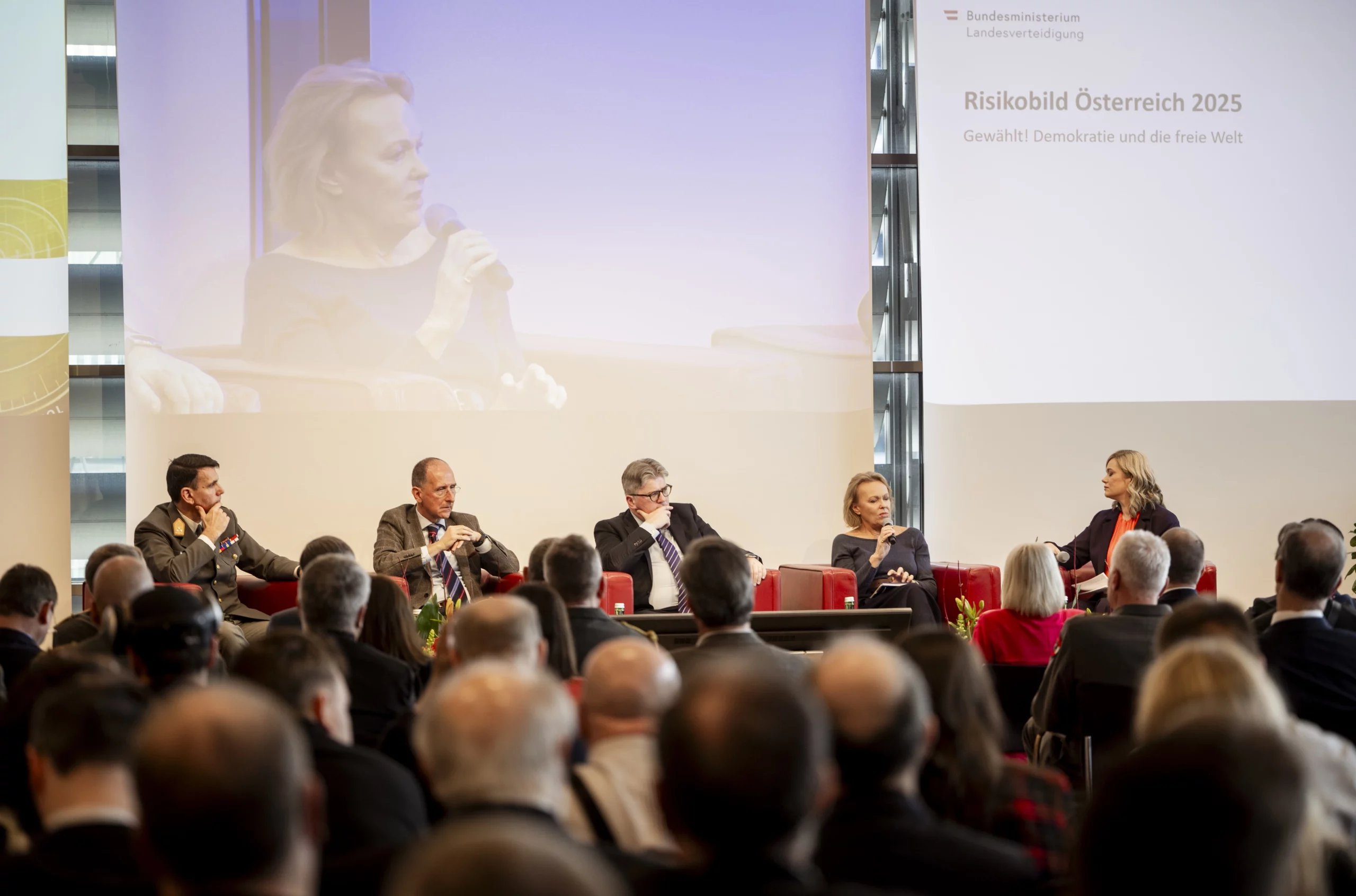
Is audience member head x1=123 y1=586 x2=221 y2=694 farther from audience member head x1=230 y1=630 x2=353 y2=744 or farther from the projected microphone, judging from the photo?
Result: the projected microphone

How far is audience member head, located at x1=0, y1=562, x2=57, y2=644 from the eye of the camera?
3.44 metres

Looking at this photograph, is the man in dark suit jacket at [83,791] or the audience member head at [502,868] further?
the man in dark suit jacket at [83,791]

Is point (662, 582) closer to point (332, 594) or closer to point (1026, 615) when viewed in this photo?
point (1026, 615)

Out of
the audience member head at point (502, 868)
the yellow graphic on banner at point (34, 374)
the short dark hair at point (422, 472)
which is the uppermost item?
the yellow graphic on banner at point (34, 374)

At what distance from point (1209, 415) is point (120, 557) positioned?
5.94 meters

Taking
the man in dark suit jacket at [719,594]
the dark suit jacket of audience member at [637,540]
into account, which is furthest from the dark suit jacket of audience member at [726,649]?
the dark suit jacket of audience member at [637,540]

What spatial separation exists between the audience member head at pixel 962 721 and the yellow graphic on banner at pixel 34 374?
19.8 ft

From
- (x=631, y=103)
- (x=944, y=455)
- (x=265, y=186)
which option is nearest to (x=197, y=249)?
A: (x=265, y=186)

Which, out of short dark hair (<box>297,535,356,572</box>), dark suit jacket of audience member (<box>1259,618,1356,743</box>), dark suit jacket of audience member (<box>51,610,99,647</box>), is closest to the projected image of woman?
short dark hair (<box>297,535,356,572</box>)

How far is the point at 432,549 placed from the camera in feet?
18.9

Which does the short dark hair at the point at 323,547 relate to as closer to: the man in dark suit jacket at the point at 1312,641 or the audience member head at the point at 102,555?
the audience member head at the point at 102,555

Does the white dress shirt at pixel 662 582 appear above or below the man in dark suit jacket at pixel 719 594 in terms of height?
below

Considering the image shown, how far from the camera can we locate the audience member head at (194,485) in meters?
5.71

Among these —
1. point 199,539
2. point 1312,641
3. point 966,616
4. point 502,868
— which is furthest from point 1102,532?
point 502,868
